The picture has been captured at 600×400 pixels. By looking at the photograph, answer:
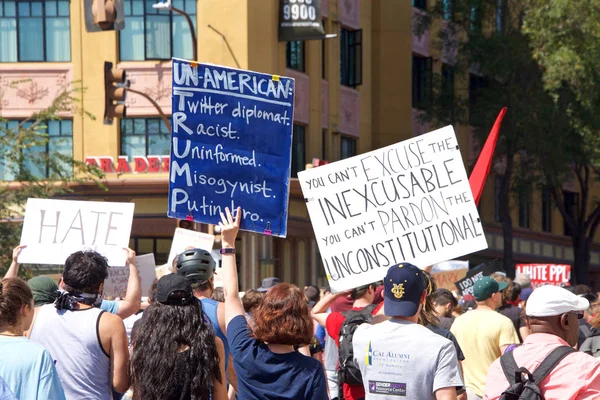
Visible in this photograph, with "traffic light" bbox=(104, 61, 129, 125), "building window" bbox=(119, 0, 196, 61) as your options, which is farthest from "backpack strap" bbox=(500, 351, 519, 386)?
"building window" bbox=(119, 0, 196, 61)

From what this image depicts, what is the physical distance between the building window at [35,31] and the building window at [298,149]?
647 cm

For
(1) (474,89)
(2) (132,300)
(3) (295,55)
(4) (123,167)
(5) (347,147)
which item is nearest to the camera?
(2) (132,300)

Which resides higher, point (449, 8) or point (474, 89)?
point (449, 8)

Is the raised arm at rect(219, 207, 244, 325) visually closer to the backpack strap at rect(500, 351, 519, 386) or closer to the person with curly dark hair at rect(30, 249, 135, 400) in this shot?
the person with curly dark hair at rect(30, 249, 135, 400)

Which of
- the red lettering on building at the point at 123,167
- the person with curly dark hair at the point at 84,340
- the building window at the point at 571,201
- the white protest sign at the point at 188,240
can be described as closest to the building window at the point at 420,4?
the red lettering on building at the point at 123,167

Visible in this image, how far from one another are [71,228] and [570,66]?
76.9 ft

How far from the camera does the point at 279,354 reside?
18.6ft

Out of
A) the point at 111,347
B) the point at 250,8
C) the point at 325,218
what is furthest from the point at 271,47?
the point at 111,347

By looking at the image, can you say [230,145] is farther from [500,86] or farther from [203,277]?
[500,86]

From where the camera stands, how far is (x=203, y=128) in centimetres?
767

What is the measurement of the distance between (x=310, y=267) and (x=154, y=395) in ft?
96.5

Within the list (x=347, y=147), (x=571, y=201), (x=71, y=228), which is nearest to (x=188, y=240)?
(x=71, y=228)

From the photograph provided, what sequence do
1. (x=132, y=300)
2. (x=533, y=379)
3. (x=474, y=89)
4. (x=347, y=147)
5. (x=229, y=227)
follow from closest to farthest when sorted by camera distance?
(x=533, y=379), (x=229, y=227), (x=132, y=300), (x=347, y=147), (x=474, y=89)

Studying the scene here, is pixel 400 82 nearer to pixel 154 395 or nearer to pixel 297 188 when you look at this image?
pixel 297 188
